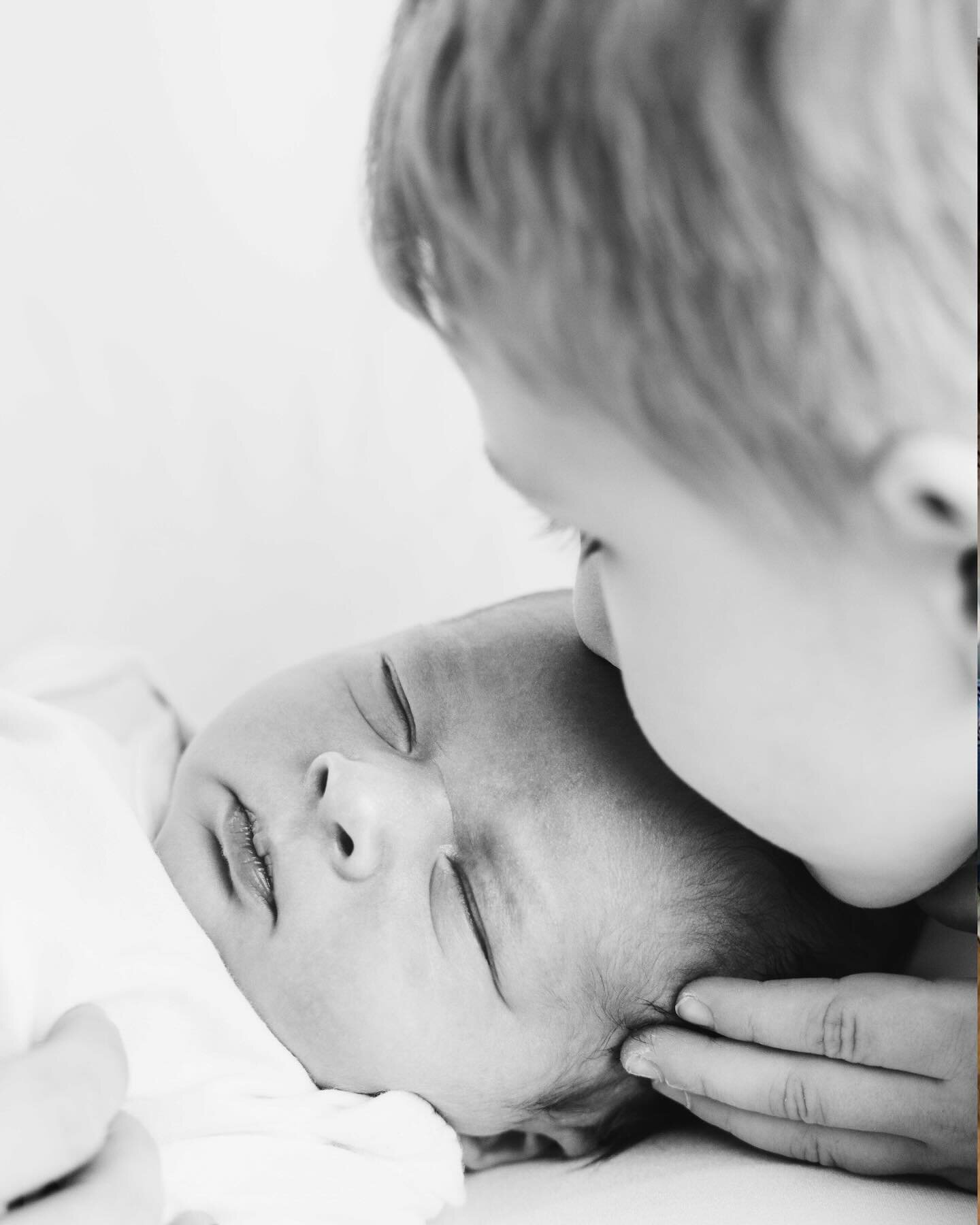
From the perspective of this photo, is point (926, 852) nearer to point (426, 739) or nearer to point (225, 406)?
point (426, 739)

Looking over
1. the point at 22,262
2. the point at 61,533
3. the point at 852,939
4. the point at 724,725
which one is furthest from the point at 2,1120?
the point at 22,262

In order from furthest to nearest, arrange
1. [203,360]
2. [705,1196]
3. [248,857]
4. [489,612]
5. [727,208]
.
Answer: [203,360]
[489,612]
[248,857]
[705,1196]
[727,208]

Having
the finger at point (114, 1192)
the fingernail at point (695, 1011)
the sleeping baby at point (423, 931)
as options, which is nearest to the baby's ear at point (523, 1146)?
the sleeping baby at point (423, 931)

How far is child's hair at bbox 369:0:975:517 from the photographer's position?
46cm

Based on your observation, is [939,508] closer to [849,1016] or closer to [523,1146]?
[849,1016]

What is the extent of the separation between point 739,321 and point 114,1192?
1.41 feet

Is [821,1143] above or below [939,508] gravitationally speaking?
below

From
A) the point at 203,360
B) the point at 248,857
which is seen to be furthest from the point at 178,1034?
the point at 203,360

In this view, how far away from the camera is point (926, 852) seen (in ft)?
2.06

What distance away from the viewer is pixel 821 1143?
2.38 feet

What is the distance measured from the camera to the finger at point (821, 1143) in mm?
701

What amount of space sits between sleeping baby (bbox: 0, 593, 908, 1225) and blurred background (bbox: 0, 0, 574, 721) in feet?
1.27

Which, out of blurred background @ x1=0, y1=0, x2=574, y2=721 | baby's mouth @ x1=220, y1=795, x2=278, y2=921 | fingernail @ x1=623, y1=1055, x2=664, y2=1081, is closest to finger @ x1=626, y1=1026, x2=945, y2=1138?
fingernail @ x1=623, y1=1055, x2=664, y2=1081

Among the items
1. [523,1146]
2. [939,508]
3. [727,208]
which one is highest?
[727,208]
